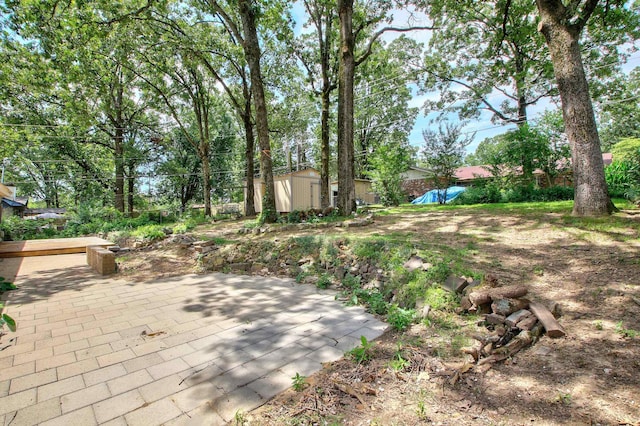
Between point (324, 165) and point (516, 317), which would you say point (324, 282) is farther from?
point (324, 165)

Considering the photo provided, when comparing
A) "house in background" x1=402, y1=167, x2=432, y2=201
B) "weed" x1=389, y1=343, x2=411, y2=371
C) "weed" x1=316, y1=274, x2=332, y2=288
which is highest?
"house in background" x1=402, y1=167, x2=432, y2=201

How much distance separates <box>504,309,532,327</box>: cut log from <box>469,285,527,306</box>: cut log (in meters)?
0.19

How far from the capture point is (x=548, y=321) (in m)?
2.31

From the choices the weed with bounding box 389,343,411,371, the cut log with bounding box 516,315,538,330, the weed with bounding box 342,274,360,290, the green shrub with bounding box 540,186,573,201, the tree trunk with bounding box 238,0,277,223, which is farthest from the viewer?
the green shrub with bounding box 540,186,573,201

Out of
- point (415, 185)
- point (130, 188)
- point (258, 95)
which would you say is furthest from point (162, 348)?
point (415, 185)

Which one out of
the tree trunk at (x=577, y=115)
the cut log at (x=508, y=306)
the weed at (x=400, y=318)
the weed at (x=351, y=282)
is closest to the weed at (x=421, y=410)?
the weed at (x=400, y=318)

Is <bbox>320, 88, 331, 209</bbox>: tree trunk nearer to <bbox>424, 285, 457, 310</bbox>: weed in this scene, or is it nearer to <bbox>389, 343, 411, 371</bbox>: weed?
<bbox>424, 285, 457, 310</bbox>: weed

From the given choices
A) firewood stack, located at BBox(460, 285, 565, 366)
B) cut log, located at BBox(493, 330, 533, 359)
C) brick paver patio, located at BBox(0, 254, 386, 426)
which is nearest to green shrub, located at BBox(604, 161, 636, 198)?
firewood stack, located at BBox(460, 285, 565, 366)

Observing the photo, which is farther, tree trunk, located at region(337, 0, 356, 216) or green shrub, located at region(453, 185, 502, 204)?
green shrub, located at region(453, 185, 502, 204)

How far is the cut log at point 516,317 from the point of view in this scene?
2.41 m

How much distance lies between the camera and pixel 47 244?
8.48 m

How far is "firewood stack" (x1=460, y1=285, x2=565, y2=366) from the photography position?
2160mm

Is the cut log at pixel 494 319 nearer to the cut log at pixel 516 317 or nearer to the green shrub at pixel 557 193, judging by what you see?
the cut log at pixel 516 317

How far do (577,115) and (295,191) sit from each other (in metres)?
11.7
